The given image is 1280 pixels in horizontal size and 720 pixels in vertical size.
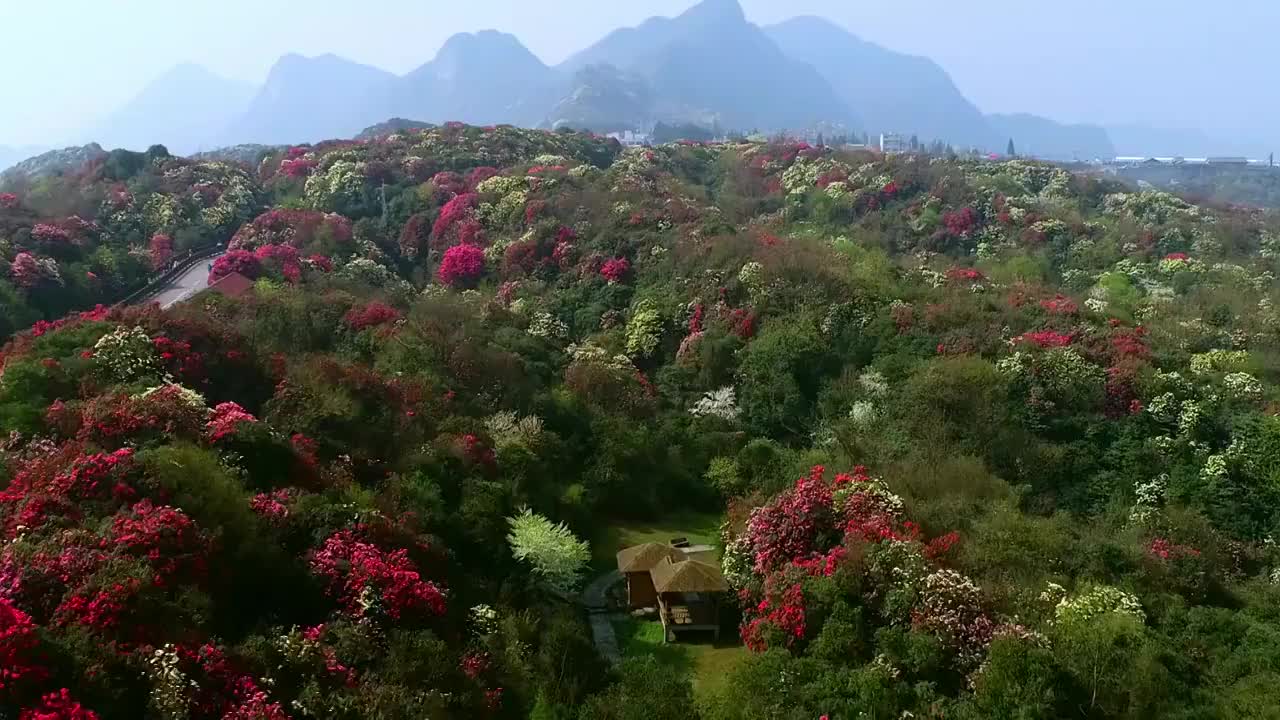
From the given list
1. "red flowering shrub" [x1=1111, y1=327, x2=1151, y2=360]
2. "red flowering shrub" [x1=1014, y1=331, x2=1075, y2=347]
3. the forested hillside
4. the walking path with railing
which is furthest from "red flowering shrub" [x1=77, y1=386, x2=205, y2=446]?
"red flowering shrub" [x1=1111, y1=327, x2=1151, y2=360]

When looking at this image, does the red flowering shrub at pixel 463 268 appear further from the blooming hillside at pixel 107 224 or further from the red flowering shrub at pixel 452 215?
the blooming hillside at pixel 107 224

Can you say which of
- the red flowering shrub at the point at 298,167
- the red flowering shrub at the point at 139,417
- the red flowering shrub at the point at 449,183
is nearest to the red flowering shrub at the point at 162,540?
the red flowering shrub at the point at 139,417

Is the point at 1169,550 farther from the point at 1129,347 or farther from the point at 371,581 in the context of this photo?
the point at 371,581

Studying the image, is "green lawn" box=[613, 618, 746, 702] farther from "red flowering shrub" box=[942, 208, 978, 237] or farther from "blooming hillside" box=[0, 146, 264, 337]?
"red flowering shrub" box=[942, 208, 978, 237]

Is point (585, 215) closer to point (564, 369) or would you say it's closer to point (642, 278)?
point (642, 278)

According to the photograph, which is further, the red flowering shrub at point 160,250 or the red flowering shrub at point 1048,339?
the red flowering shrub at point 160,250

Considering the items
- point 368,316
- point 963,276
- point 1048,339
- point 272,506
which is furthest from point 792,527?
point 963,276

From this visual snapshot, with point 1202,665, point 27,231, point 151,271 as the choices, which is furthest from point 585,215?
point 1202,665
